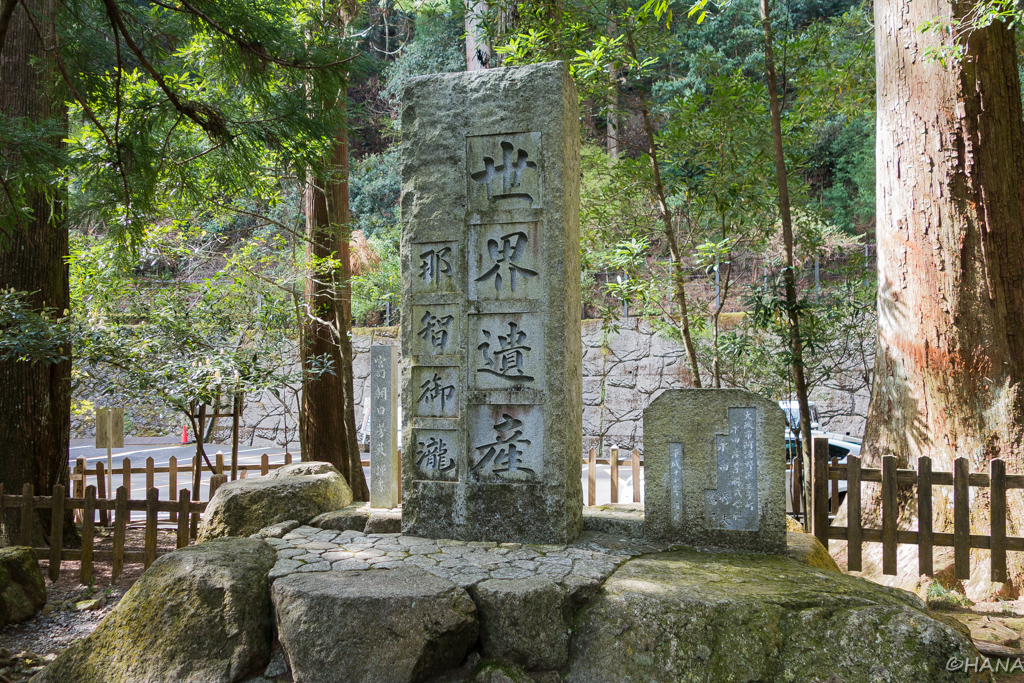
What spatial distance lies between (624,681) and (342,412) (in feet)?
20.2

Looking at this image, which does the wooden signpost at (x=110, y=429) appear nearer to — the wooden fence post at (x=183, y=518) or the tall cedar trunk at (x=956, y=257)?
the wooden fence post at (x=183, y=518)

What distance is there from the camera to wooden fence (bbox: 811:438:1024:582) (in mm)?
4848

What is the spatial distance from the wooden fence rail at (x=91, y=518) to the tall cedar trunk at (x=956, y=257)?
617 centimetres

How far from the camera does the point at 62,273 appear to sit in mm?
7207

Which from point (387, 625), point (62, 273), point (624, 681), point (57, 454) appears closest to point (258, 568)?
point (387, 625)

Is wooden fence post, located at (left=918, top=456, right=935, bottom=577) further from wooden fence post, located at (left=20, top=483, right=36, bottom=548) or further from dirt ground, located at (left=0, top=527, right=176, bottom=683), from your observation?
wooden fence post, located at (left=20, top=483, right=36, bottom=548)

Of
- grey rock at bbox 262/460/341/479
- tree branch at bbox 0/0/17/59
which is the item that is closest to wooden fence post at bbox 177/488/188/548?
grey rock at bbox 262/460/341/479

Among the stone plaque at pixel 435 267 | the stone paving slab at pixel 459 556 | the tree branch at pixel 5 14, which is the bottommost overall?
the stone paving slab at pixel 459 556

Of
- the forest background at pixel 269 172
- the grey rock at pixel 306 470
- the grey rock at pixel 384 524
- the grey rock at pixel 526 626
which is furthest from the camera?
the grey rock at pixel 306 470

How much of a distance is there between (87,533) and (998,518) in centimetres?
725

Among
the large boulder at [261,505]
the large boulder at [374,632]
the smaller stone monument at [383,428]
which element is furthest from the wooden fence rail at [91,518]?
the large boulder at [374,632]

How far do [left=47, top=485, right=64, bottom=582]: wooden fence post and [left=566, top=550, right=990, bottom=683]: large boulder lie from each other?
5044 mm

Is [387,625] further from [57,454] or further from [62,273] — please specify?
[62,273]

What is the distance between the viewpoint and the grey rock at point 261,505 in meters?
4.92
